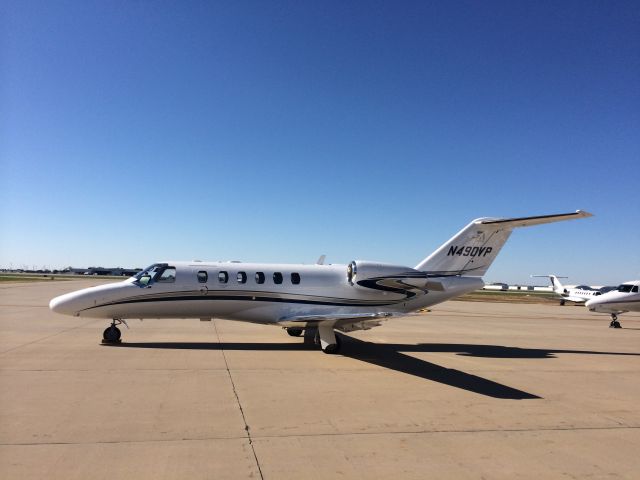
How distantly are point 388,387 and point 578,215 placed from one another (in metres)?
7.49

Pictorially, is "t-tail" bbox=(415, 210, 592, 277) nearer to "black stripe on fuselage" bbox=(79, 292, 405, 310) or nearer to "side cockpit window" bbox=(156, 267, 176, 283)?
"black stripe on fuselage" bbox=(79, 292, 405, 310)

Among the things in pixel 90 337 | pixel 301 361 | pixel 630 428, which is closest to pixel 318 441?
pixel 630 428

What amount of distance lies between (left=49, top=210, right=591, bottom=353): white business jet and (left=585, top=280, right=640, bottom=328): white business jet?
462 inches

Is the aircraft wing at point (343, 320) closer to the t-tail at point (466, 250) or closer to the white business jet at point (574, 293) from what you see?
the t-tail at point (466, 250)

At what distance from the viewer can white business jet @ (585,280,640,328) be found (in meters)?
23.4

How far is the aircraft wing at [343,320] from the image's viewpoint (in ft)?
40.4

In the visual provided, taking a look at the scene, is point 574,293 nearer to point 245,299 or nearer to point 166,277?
point 245,299

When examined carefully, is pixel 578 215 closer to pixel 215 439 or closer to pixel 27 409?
pixel 215 439

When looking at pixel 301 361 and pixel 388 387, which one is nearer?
pixel 388 387

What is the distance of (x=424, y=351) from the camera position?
47.7 ft

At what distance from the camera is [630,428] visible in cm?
725

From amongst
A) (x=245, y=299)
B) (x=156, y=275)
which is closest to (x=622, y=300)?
(x=245, y=299)

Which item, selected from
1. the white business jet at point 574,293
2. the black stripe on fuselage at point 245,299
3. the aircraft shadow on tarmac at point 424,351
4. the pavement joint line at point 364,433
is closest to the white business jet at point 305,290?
the black stripe on fuselage at point 245,299

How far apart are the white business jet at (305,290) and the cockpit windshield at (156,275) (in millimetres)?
29
